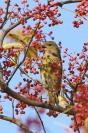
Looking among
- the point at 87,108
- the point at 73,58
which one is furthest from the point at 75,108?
the point at 73,58

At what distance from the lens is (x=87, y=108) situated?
2.84 meters

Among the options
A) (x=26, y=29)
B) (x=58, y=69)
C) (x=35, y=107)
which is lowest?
(x=35, y=107)

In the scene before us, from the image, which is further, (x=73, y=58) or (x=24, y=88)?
(x=73, y=58)

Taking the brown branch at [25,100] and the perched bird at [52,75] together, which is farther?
the perched bird at [52,75]

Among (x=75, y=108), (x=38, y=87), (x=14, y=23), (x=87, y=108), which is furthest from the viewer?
(x=14, y=23)

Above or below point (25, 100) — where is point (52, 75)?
below

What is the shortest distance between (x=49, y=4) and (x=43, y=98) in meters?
1.04

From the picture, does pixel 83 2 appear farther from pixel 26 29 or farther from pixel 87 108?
pixel 87 108

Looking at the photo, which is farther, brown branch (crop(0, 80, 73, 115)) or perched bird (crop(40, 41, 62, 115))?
perched bird (crop(40, 41, 62, 115))

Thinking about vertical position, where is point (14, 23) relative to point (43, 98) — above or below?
above

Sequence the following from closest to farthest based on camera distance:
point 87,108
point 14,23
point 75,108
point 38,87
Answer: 1. point 87,108
2. point 75,108
3. point 38,87
4. point 14,23

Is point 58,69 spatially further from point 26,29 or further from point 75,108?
point 75,108

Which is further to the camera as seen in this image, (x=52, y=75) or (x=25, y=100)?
(x=52, y=75)

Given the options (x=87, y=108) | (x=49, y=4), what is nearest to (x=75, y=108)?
(x=87, y=108)
